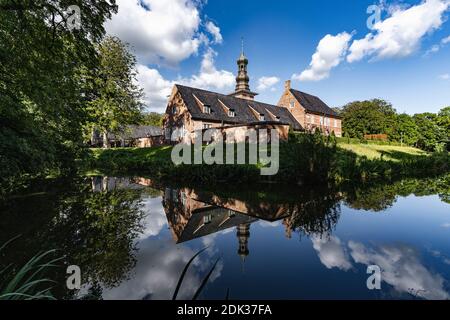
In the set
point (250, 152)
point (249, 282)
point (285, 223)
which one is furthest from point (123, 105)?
point (249, 282)

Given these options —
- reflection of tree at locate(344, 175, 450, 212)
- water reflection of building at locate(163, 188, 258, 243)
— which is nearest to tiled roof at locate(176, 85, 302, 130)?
reflection of tree at locate(344, 175, 450, 212)

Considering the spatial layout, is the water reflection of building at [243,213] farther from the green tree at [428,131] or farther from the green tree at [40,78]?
the green tree at [428,131]

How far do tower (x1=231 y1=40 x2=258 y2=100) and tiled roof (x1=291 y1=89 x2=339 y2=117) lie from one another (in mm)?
8647

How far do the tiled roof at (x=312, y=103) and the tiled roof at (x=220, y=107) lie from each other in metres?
7.73

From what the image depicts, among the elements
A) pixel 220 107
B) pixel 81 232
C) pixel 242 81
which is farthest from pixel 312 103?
pixel 81 232

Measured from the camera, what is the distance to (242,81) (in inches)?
1829

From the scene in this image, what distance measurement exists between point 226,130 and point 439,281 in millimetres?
24704

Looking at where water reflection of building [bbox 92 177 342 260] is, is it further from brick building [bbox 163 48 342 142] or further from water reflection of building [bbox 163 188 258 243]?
brick building [bbox 163 48 342 142]

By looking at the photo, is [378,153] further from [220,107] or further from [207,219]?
[207,219]

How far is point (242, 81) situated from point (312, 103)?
1439 centimetres

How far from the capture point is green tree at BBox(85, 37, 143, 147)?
2966cm

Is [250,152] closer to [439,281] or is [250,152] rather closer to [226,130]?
[226,130]

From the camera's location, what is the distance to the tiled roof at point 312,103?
4425cm

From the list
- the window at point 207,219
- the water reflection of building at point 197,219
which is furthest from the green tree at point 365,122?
the window at point 207,219
